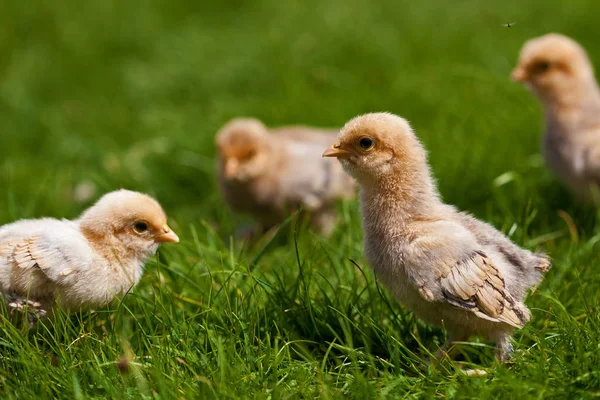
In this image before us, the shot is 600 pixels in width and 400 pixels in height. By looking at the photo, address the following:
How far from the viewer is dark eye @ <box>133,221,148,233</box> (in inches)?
117

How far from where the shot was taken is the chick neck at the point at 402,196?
279 cm

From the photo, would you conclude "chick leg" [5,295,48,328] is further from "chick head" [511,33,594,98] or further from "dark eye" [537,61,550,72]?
"dark eye" [537,61,550,72]

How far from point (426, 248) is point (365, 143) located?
0.45 metres

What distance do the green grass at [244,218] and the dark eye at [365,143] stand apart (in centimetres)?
48

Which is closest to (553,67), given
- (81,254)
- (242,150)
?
(242,150)

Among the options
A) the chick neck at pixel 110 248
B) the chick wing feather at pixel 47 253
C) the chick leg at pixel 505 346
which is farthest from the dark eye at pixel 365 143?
the chick wing feather at pixel 47 253

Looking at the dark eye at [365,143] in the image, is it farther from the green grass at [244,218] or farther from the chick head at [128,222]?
the chick head at [128,222]

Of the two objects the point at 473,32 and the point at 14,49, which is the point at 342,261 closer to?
the point at 473,32

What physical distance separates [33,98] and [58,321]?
528 centimetres

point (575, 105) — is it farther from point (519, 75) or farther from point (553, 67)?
point (519, 75)

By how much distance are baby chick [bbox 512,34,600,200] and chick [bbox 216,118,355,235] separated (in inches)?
50.2

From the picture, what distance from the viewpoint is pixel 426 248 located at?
265cm

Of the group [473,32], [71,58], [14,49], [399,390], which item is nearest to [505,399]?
[399,390]

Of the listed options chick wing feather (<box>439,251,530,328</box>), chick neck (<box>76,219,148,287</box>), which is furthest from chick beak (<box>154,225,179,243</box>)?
chick wing feather (<box>439,251,530,328</box>)
